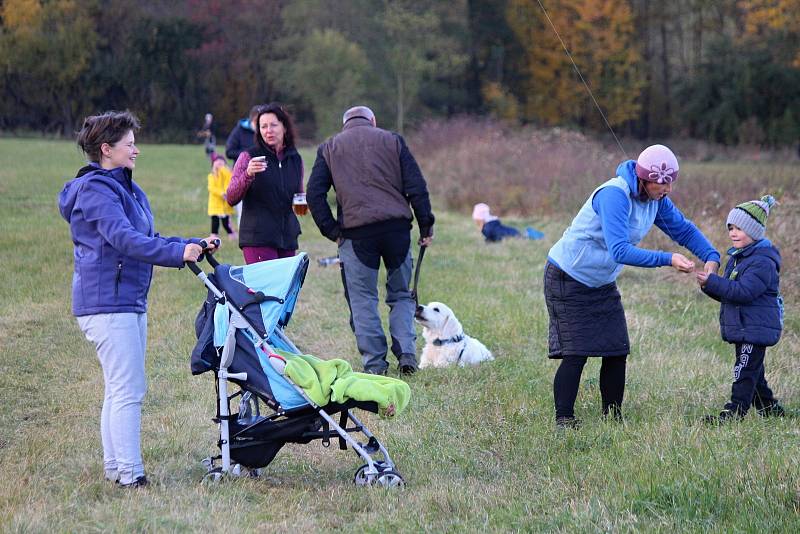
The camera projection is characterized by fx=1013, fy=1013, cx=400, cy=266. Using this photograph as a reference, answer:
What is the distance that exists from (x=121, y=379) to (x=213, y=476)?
2.29 feet

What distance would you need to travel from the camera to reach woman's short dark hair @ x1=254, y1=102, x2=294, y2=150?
756 cm

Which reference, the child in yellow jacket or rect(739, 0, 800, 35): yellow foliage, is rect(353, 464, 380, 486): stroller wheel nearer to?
the child in yellow jacket

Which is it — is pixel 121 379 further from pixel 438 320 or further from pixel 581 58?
pixel 581 58

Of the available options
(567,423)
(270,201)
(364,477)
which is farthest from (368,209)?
(364,477)

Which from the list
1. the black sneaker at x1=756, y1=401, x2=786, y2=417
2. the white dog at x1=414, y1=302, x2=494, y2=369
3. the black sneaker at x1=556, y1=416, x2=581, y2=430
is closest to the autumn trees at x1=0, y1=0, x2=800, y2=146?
the white dog at x1=414, y1=302, x2=494, y2=369

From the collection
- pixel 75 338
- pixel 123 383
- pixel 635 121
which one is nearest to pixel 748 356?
pixel 123 383

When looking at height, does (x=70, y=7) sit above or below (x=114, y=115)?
above

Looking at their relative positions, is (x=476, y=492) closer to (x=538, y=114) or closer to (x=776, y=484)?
(x=776, y=484)

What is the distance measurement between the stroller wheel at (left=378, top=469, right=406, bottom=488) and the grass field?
0.13 m

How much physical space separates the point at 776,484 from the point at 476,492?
4.67 ft

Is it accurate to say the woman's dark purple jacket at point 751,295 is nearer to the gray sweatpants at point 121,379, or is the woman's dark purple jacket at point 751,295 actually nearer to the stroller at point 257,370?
the stroller at point 257,370

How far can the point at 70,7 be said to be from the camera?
60.2 metres

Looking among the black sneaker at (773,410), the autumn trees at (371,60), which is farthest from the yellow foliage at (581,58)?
the black sneaker at (773,410)

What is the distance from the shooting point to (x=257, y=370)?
515 centimetres
